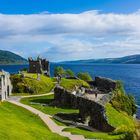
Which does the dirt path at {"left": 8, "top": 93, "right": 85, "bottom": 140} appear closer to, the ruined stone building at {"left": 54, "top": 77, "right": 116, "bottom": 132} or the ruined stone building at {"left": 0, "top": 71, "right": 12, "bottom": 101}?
the ruined stone building at {"left": 0, "top": 71, "right": 12, "bottom": 101}

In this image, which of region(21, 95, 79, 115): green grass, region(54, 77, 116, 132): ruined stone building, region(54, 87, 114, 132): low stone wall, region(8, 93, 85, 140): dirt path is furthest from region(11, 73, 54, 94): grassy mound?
region(8, 93, 85, 140): dirt path

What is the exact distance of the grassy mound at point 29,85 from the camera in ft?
332

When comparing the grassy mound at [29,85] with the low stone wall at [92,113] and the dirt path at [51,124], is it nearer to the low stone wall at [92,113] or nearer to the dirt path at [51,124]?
the low stone wall at [92,113]

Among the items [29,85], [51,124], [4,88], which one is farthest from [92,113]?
[29,85]

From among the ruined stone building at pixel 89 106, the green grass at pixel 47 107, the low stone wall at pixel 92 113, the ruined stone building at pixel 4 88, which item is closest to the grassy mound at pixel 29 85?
the ruined stone building at pixel 4 88

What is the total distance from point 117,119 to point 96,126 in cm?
592

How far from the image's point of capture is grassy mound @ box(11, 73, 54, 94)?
10119cm

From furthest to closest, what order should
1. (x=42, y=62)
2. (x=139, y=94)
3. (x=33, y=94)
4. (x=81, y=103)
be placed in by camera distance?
1. (x=139, y=94)
2. (x=42, y=62)
3. (x=33, y=94)
4. (x=81, y=103)

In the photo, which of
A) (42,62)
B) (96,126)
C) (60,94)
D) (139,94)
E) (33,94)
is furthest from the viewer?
(139,94)

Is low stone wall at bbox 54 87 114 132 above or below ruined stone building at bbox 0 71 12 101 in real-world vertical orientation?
below

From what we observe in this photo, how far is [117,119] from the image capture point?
75938 mm

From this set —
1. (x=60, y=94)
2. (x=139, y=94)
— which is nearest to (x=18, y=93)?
(x=60, y=94)

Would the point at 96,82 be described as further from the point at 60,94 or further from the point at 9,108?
the point at 9,108

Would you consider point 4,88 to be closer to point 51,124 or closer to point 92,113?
point 92,113
